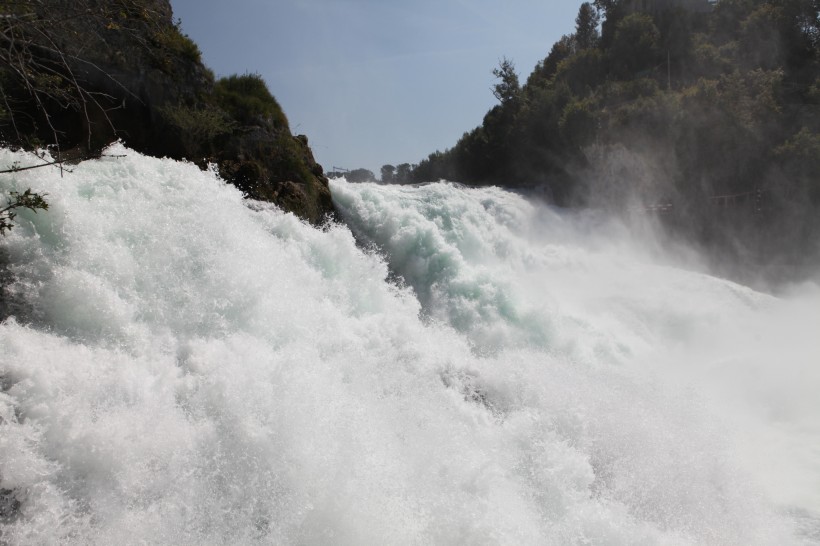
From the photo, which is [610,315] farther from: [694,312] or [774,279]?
[774,279]

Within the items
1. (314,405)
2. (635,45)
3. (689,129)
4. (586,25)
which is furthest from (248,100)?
(586,25)

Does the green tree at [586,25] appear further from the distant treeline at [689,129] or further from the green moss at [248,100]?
the green moss at [248,100]

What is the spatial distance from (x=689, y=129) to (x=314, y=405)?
74.4ft

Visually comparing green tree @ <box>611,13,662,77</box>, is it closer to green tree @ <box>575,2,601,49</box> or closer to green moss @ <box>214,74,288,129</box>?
green tree @ <box>575,2,601,49</box>

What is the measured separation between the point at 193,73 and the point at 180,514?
27.9 feet

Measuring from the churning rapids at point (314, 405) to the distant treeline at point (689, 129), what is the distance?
1321 centimetres

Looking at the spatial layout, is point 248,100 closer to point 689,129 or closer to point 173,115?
point 173,115

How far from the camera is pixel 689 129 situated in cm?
2189

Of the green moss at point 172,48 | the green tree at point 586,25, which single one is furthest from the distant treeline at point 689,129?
the green moss at point 172,48

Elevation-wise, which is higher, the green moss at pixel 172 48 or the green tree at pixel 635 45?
the green tree at pixel 635 45

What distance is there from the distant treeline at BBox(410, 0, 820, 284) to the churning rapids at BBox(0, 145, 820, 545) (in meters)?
13.2

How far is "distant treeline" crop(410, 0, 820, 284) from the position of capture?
20219 millimetres

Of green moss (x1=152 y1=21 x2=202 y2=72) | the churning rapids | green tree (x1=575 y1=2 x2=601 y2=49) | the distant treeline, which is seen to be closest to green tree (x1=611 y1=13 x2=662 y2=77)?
the distant treeline

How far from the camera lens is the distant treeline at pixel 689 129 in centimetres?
2022
